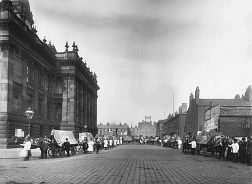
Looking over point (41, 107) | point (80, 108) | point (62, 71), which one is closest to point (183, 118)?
point (80, 108)

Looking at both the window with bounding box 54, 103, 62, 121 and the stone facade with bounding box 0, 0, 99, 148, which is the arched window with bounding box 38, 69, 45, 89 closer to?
the stone facade with bounding box 0, 0, 99, 148

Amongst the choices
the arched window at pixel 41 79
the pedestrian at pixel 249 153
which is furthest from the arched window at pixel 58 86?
the pedestrian at pixel 249 153

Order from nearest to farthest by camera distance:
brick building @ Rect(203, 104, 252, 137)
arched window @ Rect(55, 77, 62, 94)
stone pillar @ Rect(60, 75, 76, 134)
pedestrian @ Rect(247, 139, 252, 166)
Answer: pedestrian @ Rect(247, 139, 252, 166), brick building @ Rect(203, 104, 252, 137), stone pillar @ Rect(60, 75, 76, 134), arched window @ Rect(55, 77, 62, 94)

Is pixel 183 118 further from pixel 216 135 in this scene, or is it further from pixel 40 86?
pixel 216 135

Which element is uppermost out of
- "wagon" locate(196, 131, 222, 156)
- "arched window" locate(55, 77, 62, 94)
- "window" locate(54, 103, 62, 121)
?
"arched window" locate(55, 77, 62, 94)

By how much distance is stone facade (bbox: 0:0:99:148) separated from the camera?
34.3m

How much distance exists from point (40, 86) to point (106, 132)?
13040 cm

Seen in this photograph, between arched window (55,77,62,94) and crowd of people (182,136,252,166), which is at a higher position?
arched window (55,77,62,94)

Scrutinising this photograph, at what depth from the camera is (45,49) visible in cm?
4806

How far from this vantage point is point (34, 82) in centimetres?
4431

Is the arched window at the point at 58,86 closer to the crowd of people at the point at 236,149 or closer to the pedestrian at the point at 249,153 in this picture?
the crowd of people at the point at 236,149

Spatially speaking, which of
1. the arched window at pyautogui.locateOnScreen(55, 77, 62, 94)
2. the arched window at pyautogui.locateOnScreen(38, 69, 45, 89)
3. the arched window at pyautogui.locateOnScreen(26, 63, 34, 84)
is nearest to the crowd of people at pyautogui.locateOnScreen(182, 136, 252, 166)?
the arched window at pyautogui.locateOnScreen(26, 63, 34, 84)

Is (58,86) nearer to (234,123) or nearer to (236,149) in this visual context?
(234,123)

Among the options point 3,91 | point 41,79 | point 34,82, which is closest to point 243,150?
point 3,91
